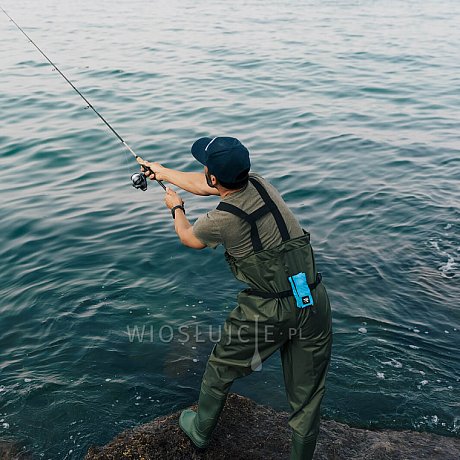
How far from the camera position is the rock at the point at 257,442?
469 centimetres

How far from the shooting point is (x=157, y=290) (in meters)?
7.97

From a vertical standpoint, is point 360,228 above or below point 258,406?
below

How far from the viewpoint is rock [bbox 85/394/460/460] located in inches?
185

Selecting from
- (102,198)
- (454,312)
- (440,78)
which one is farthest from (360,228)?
(440,78)

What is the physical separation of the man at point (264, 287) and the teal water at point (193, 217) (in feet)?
4.72

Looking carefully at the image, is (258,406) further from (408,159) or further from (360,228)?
(408,159)

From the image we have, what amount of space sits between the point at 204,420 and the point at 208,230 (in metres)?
1.47

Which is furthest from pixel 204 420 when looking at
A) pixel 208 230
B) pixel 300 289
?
pixel 208 230

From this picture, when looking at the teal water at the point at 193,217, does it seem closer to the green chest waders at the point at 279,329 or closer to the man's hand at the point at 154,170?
the green chest waders at the point at 279,329

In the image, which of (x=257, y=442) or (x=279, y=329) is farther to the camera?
(x=257, y=442)

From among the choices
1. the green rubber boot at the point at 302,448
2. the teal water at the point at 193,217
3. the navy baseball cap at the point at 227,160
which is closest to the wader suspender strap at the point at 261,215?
the navy baseball cap at the point at 227,160

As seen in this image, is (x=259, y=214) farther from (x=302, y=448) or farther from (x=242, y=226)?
(x=302, y=448)

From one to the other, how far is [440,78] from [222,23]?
462 inches

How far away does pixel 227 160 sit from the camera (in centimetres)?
393
